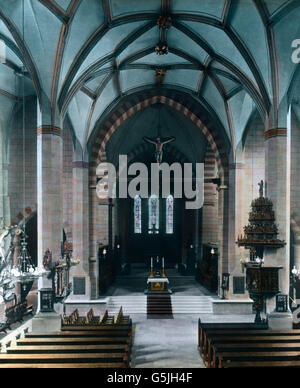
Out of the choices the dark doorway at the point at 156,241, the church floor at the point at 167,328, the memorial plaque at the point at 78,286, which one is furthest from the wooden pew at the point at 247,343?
the dark doorway at the point at 156,241

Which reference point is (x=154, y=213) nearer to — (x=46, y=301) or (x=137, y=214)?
(x=137, y=214)

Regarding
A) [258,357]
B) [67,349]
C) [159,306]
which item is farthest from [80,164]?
[258,357]

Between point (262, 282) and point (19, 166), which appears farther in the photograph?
point (19, 166)

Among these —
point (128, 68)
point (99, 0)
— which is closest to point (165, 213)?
point (128, 68)

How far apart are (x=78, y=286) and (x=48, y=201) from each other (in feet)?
25.2

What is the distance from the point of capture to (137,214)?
3022 centimetres

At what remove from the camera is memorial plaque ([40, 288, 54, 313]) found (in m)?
12.7

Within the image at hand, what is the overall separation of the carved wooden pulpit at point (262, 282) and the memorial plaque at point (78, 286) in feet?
31.3

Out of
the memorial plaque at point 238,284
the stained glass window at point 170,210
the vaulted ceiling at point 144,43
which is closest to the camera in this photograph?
the vaulted ceiling at point 144,43

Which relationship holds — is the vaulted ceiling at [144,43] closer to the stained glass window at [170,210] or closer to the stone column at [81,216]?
the stone column at [81,216]

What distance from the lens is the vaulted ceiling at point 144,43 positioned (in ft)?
36.6

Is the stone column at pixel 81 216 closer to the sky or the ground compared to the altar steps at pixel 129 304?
closer to the sky

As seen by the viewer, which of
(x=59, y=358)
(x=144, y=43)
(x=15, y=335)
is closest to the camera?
(x=59, y=358)

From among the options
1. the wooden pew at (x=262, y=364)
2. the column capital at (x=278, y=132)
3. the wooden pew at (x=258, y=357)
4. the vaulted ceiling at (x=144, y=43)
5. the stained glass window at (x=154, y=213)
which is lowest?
the wooden pew at (x=258, y=357)
